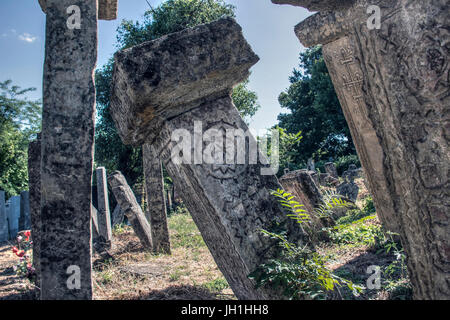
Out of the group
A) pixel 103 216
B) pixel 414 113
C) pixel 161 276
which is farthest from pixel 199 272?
pixel 103 216

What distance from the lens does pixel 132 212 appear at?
6.75 metres

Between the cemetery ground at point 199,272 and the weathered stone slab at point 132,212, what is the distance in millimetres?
436

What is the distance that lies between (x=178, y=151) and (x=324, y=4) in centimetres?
125

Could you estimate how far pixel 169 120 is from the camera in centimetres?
212

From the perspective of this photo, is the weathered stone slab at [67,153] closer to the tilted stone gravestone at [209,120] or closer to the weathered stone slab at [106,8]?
the tilted stone gravestone at [209,120]

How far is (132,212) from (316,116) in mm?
22549

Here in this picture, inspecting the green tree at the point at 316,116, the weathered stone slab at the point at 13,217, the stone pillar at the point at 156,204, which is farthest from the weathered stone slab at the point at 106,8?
the green tree at the point at 316,116

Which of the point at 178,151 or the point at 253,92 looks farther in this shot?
the point at 253,92

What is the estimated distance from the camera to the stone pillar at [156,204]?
5996mm

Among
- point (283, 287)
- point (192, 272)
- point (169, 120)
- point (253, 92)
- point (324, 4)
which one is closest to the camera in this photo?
point (324, 4)

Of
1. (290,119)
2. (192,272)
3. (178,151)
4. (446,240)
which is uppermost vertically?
(290,119)
